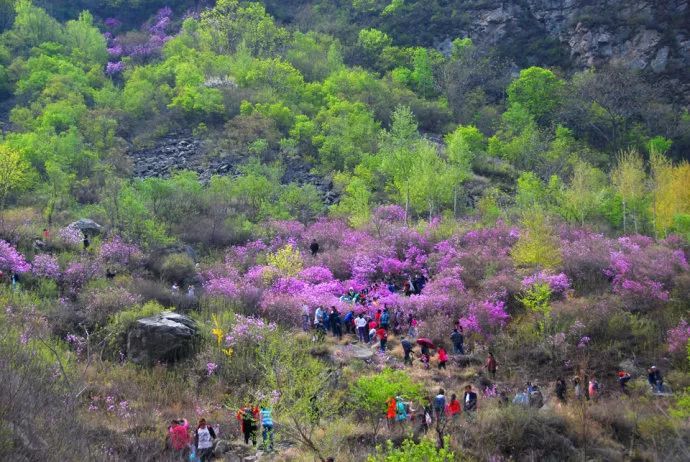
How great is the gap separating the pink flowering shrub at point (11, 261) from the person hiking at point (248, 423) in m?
16.8

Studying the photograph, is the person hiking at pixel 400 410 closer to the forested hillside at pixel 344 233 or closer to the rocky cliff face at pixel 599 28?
the forested hillside at pixel 344 233

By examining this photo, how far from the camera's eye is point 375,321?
28000mm

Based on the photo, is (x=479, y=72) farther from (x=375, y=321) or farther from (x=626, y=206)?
(x=375, y=321)

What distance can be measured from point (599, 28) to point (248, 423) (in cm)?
7732

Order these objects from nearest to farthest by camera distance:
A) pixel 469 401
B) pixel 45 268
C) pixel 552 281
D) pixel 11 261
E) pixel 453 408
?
A: pixel 453 408, pixel 469 401, pixel 11 261, pixel 45 268, pixel 552 281

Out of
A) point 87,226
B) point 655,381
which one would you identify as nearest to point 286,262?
point 87,226

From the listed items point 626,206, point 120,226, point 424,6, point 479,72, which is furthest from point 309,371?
point 424,6

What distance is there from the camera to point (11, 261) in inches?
1228

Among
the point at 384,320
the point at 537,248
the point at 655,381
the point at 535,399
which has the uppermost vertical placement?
the point at 537,248

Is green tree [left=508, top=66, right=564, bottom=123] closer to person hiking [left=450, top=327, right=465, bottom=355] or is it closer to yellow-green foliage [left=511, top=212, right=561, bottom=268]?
yellow-green foliage [left=511, top=212, right=561, bottom=268]

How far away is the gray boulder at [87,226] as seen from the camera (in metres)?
37.7

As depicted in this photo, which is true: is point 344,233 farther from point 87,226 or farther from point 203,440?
point 203,440

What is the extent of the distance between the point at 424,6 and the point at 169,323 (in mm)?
77020

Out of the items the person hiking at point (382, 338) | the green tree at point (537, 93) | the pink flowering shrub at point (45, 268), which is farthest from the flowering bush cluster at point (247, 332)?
the green tree at point (537, 93)
